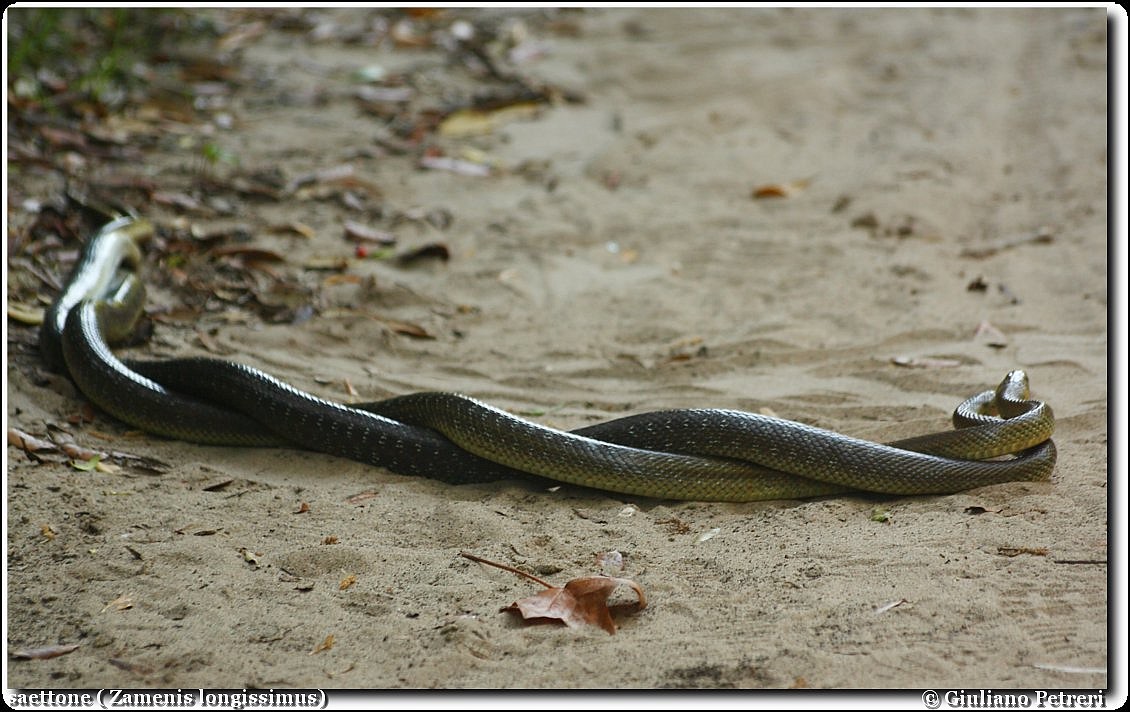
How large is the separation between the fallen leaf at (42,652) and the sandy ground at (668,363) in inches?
1.1

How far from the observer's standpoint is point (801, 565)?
3.92 metres

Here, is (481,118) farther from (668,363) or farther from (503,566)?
(503,566)

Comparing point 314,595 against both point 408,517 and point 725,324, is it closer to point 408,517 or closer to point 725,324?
point 408,517

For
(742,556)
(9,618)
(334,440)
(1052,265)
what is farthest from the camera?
(1052,265)

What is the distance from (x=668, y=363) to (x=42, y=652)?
3.57 meters

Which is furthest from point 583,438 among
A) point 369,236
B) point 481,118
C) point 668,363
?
point 481,118

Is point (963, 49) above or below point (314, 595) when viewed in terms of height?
above

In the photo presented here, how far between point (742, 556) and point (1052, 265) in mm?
4285

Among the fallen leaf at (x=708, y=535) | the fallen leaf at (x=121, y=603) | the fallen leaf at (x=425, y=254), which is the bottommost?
the fallen leaf at (x=121, y=603)

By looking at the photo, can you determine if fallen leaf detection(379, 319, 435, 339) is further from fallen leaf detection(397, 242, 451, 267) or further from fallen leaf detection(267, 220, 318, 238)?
fallen leaf detection(267, 220, 318, 238)

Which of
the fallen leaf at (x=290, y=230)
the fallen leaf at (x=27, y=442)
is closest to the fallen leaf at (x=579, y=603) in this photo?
the fallen leaf at (x=27, y=442)

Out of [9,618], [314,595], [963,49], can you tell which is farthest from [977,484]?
[963,49]

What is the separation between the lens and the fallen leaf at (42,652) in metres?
3.58

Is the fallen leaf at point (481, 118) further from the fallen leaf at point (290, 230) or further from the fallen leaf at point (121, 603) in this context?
the fallen leaf at point (121, 603)
